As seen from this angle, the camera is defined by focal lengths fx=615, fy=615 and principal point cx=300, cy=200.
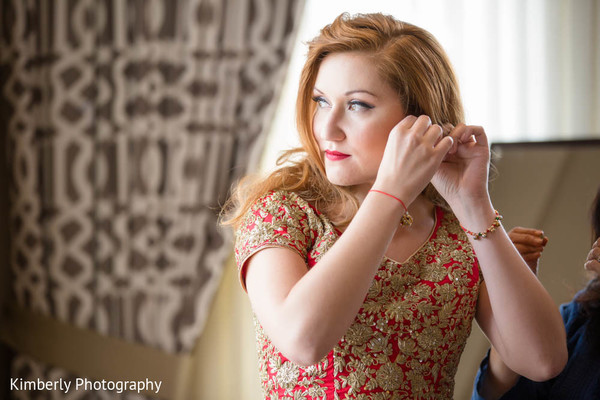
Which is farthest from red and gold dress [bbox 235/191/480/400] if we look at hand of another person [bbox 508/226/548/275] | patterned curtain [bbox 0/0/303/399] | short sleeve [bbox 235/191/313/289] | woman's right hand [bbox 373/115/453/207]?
patterned curtain [bbox 0/0/303/399]

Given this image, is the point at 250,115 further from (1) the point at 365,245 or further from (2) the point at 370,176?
(1) the point at 365,245

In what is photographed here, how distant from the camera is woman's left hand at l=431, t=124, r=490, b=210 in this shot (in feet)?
3.83

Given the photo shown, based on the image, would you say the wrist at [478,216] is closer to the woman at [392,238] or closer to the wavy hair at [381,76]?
the woman at [392,238]

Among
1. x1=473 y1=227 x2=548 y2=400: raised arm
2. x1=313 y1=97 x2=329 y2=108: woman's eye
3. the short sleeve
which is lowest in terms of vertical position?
x1=473 y1=227 x2=548 y2=400: raised arm

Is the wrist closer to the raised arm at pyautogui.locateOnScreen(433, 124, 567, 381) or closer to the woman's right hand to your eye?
the raised arm at pyautogui.locateOnScreen(433, 124, 567, 381)

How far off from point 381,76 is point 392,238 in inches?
12.2

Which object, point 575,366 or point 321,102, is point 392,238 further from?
point 575,366

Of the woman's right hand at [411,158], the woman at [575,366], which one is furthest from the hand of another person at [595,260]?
the woman's right hand at [411,158]

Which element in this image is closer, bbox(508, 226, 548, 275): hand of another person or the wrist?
the wrist

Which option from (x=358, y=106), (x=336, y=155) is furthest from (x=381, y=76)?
A: (x=336, y=155)

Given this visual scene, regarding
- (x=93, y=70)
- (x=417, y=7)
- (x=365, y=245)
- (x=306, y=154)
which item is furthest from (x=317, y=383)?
(x=93, y=70)

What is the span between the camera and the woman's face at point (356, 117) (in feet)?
3.82

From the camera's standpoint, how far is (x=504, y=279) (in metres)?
1.13

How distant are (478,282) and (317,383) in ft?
1.28
